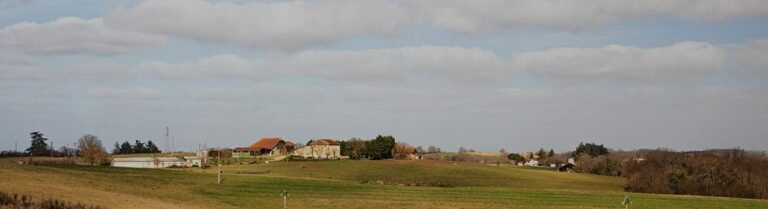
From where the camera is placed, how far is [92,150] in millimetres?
137000

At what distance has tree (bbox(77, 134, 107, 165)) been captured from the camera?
13612cm

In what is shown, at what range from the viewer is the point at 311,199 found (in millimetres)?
75188

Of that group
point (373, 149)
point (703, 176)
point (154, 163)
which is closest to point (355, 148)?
point (373, 149)

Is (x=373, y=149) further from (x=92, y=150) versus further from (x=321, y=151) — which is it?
(x=92, y=150)

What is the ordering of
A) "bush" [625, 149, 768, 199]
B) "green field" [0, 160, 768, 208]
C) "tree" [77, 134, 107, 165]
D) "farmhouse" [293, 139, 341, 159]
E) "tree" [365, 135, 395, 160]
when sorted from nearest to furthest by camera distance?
1. "green field" [0, 160, 768, 208]
2. "bush" [625, 149, 768, 199]
3. "tree" [77, 134, 107, 165]
4. "tree" [365, 135, 395, 160]
5. "farmhouse" [293, 139, 341, 159]

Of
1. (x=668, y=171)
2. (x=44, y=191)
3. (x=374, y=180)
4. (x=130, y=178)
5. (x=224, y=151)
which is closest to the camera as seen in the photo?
(x=44, y=191)

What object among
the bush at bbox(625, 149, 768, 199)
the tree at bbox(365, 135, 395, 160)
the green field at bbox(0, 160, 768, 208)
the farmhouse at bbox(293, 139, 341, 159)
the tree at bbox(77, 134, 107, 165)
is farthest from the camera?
the farmhouse at bbox(293, 139, 341, 159)

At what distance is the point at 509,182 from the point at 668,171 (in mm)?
25903

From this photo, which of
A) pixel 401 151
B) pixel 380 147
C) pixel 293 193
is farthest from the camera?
pixel 401 151

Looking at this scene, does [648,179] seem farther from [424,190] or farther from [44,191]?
[44,191]

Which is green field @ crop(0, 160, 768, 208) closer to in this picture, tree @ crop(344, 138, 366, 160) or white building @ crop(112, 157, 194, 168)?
white building @ crop(112, 157, 194, 168)

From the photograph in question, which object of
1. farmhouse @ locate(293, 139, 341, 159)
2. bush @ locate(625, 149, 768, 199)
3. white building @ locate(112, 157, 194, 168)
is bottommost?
bush @ locate(625, 149, 768, 199)

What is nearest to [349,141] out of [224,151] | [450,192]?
[224,151]

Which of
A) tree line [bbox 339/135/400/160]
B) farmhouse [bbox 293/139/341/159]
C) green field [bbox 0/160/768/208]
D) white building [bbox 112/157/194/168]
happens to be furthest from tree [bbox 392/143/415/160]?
green field [bbox 0/160/768/208]
